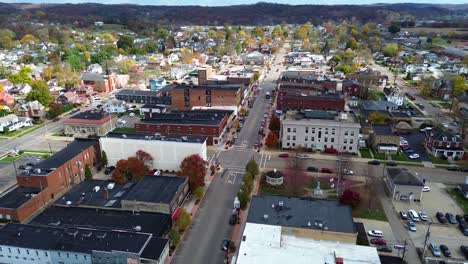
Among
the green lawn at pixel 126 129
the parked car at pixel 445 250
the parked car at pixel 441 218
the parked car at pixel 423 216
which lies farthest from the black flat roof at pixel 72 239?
the green lawn at pixel 126 129

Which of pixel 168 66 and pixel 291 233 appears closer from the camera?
pixel 291 233

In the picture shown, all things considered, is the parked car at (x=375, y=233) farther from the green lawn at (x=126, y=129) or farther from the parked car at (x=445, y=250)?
the green lawn at (x=126, y=129)

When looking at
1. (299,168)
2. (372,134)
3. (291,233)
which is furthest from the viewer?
(372,134)

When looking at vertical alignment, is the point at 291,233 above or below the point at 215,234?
above

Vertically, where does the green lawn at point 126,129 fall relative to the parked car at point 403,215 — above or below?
above

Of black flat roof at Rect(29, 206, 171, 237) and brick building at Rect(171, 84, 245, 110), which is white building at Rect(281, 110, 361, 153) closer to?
brick building at Rect(171, 84, 245, 110)

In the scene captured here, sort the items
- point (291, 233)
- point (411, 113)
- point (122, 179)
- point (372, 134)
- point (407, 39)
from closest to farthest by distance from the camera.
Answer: point (291, 233) < point (122, 179) < point (372, 134) < point (411, 113) < point (407, 39)

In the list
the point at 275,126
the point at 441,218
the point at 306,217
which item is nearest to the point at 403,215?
the point at 441,218

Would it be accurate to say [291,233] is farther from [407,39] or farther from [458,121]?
[407,39]

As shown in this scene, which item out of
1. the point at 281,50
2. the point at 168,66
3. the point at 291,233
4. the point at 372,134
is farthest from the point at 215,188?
the point at 281,50
